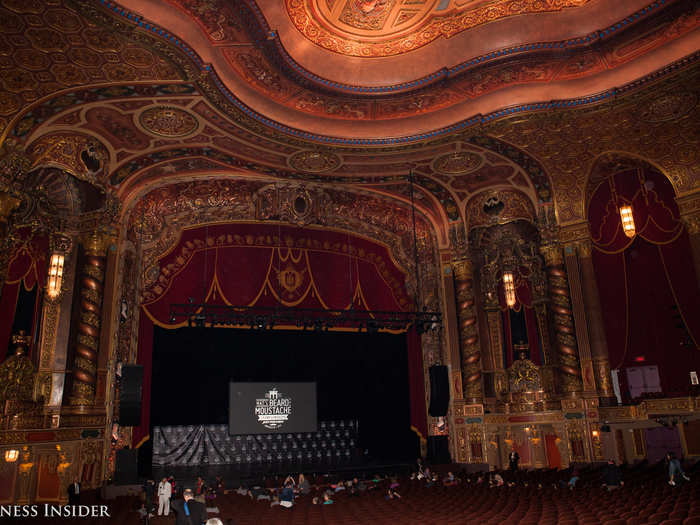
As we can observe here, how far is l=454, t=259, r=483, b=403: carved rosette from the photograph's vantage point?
55.8ft

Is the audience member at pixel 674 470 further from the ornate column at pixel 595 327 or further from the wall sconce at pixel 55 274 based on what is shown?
the wall sconce at pixel 55 274

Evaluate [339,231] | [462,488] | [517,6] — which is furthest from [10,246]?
[517,6]

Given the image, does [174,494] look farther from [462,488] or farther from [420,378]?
[420,378]

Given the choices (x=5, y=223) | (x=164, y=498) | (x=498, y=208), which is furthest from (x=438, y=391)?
(x=5, y=223)

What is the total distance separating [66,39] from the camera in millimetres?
10000

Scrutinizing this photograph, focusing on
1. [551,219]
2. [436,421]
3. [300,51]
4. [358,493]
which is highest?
[300,51]

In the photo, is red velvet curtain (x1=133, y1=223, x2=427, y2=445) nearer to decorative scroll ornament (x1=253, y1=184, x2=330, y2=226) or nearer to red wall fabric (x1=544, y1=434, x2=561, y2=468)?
decorative scroll ornament (x1=253, y1=184, x2=330, y2=226)

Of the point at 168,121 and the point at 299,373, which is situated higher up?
the point at 168,121

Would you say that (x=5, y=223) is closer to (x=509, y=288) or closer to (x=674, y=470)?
(x=509, y=288)

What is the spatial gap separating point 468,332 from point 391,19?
980 centimetres

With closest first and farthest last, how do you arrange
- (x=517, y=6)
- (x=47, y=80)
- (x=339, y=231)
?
(x=47, y=80)
(x=517, y=6)
(x=339, y=231)

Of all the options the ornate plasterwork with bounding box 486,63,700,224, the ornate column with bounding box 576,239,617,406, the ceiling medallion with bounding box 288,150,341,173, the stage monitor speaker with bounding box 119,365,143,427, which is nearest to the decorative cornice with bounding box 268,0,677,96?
the ornate plasterwork with bounding box 486,63,700,224

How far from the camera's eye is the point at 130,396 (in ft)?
44.2

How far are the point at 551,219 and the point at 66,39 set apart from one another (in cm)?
1327
